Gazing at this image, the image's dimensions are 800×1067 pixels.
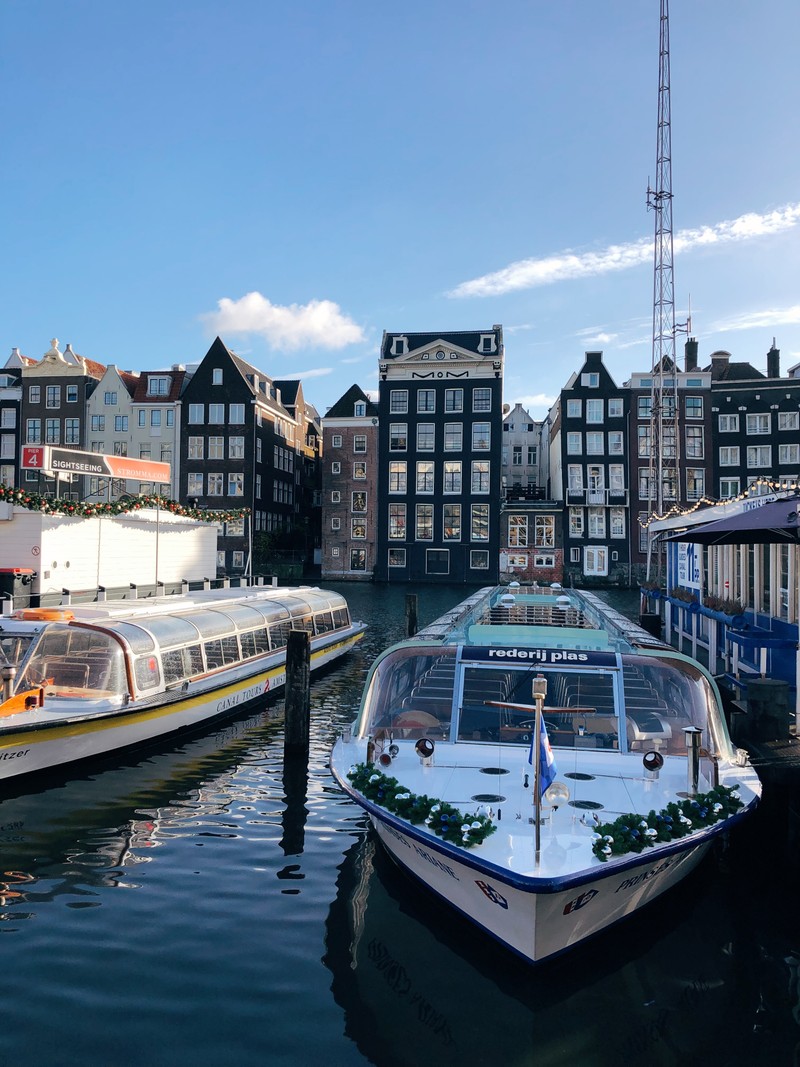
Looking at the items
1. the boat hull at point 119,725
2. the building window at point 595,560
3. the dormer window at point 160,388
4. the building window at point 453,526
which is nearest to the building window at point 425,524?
the building window at point 453,526

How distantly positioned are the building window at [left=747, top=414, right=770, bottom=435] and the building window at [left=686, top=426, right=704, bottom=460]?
474 cm

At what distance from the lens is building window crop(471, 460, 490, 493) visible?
228 ft

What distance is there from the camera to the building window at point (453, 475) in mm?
70062

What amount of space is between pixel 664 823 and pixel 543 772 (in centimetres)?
153

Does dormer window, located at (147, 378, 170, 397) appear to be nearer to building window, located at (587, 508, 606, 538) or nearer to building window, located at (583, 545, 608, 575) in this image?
building window, located at (587, 508, 606, 538)

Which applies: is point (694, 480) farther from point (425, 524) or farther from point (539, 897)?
point (539, 897)

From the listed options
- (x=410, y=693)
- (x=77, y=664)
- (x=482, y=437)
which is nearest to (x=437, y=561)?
(x=482, y=437)

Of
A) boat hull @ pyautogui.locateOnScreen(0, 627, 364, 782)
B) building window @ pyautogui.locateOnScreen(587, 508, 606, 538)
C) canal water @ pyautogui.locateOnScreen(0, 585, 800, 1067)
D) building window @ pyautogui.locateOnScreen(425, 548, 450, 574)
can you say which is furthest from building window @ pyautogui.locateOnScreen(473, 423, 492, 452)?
canal water @ pyautogui.locateOnScreen(0, 585, 800, 1067)

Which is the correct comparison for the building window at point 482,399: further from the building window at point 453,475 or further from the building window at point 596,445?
the building window at point 596,445

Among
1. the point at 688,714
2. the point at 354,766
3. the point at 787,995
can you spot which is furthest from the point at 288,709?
the point at 787,995

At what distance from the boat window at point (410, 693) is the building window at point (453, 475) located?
58.8m

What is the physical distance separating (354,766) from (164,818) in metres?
4.41

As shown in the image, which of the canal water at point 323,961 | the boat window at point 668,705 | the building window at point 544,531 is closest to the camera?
the canal water at point 323,961

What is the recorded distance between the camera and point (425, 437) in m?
70.7
